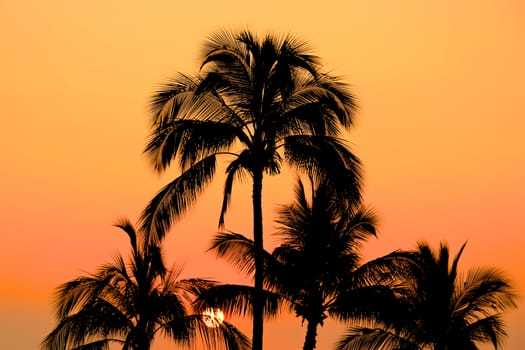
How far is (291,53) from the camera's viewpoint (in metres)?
32.8

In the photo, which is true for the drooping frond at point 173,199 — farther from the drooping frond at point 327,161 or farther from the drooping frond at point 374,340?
the drooping frond at point 374,340

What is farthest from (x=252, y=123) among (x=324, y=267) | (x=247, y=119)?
(x=324, y=267)

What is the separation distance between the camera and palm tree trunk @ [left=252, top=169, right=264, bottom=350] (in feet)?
106

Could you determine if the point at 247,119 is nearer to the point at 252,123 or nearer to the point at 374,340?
the point at 252,123

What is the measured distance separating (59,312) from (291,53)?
1236 cm

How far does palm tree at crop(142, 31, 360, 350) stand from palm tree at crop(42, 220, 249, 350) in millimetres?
5044

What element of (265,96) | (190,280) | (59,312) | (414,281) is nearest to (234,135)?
(265,96)

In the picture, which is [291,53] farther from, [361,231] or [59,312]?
[59,312]

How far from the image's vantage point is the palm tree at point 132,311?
37750mm

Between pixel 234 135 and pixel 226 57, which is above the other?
pixel 226 57

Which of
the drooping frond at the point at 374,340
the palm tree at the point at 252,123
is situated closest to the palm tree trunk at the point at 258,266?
the palm tree at the point at 252,123

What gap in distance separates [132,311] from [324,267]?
7214 mm

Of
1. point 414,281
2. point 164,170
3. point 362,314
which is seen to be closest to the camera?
point 164,170

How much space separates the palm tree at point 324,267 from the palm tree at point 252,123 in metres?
3.87
